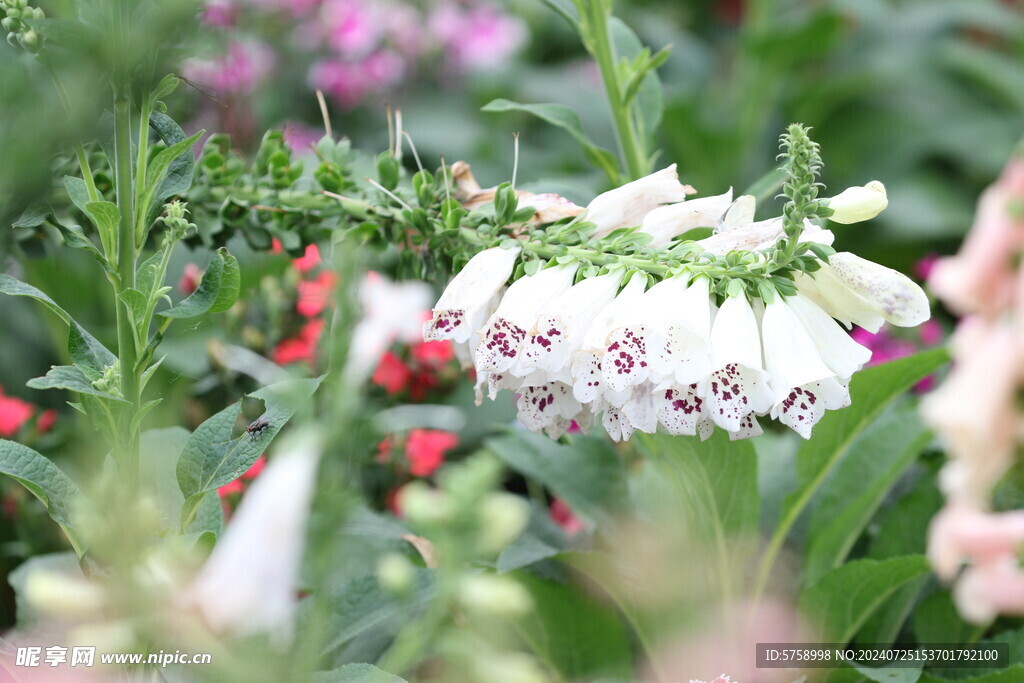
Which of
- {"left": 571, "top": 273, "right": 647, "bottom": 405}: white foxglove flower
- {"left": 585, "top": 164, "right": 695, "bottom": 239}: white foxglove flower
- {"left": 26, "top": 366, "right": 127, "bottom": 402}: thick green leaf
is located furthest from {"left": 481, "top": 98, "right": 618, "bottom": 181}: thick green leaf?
{"left": 26, "top": 366, "right": 127, "bottom": 402}: thick green leaf

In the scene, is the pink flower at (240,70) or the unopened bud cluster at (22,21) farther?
the pink flower at (240,70)

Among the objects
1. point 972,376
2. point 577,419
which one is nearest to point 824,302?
point 577,419

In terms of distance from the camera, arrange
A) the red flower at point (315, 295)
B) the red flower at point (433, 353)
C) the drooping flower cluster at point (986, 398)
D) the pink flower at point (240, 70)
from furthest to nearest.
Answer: the pink flower at point (240, 70) < the red flower at point (433, 353) < the red flower at point (315, 295) < the drooping flower cluster at point (986, 398)

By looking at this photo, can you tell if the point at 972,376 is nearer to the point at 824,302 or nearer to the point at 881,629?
the point at 824,302

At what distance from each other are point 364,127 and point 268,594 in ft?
5.58

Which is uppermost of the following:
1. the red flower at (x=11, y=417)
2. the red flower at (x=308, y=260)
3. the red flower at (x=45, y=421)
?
the red flower at (x=308, y=260)

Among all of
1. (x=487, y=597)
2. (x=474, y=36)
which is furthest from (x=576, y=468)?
(x=474, y=36)

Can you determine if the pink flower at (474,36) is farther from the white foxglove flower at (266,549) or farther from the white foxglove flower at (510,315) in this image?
the white foxglove flower at (266,549)

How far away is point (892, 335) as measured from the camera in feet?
3.66

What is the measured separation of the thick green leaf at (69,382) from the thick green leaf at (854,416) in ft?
1.58

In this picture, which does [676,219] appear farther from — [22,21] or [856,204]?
[22,21]

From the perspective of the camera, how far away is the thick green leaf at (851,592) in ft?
2.11

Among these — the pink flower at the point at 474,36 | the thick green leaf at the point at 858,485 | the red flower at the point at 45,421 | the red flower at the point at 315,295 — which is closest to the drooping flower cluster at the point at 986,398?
the thick green leaf at the point at 858,485

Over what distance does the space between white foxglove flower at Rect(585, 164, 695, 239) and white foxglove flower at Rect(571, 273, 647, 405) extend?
8cm
